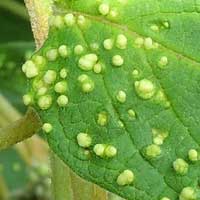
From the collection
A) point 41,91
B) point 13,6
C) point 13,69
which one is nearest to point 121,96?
point 41,91

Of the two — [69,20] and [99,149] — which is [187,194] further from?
[69,20]

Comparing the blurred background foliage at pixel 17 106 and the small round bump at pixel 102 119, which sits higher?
the small round bump at pixel 102 119

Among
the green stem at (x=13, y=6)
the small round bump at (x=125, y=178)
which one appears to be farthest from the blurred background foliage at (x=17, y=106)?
the small round bump at (x=125, y=178)

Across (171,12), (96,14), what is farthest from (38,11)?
(171,12)

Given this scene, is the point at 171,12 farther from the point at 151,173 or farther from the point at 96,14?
the point at 151,173

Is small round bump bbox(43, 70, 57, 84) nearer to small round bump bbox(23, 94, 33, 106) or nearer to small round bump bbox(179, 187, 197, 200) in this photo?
small round bump bbox(23, 94, 33, 106)

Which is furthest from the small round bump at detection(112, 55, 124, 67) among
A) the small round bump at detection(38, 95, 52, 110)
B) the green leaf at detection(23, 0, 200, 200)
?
the small round bump at detection(38, 95, 52, 110)

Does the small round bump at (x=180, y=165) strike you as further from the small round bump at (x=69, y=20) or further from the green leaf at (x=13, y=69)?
the green leaf at (x=13, y=69)
